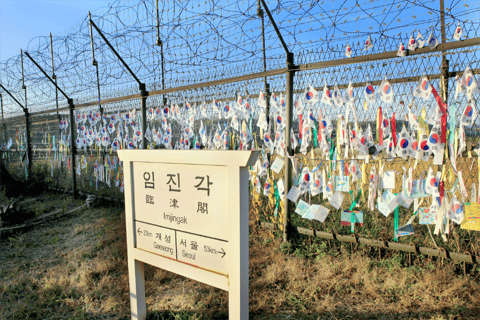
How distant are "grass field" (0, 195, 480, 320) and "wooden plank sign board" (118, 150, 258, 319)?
0.61 meters

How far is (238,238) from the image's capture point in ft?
6.27

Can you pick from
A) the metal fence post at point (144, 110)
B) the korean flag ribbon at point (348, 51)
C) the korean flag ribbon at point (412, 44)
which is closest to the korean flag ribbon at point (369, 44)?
the korean flag ribbon at point (348, 51)

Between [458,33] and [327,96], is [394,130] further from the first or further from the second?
[458,33]

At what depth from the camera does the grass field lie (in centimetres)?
268

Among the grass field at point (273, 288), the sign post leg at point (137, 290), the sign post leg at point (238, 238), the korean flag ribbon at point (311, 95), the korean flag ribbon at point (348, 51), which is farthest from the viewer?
the korean flag ribbon at point (311, 95)

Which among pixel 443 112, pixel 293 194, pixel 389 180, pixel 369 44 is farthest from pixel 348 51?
pixel 293 194

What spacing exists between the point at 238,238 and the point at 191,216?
42 cm

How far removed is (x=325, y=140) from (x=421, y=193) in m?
1.09

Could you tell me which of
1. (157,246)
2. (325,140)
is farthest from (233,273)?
(325,140)

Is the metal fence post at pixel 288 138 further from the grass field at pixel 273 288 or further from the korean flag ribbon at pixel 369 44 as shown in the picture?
the korean flag ribbon at pixel 369 44

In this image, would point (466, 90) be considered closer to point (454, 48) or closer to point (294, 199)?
point (454, 48)

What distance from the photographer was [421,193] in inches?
119

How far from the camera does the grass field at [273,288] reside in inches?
105

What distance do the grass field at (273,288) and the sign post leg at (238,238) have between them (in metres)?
0.86
